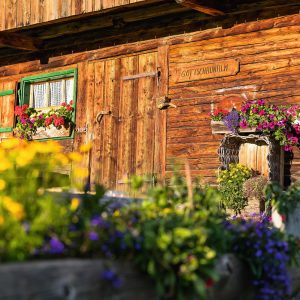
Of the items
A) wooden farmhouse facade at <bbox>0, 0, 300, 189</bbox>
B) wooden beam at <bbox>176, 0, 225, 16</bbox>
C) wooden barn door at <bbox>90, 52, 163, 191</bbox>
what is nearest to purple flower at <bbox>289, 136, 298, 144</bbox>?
wooden farmhouse facade at <bbox>0, 0, 300, 189</bbox>

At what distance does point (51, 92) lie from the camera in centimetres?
1391

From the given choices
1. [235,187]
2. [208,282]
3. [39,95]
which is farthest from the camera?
[39,95]

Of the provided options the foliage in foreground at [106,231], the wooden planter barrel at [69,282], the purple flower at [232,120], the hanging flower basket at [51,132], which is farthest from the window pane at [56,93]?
the wooden planter barrel at [69,282]

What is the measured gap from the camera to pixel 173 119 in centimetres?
1170

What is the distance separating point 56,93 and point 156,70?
275cm

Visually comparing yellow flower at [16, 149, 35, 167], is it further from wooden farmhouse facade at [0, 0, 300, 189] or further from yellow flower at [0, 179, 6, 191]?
wooden farmhouse facade at [0, 0, 300, 189]

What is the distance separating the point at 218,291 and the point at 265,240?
0.71 meters

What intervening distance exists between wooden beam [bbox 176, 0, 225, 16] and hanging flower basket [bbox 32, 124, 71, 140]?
151 inches

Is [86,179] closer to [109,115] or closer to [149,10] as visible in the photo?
[109,115]

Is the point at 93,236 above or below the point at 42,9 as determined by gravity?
below

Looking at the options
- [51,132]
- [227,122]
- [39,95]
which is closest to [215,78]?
[227,122]

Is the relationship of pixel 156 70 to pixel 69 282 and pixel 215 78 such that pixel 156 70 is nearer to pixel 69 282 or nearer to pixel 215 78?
pixel 215 78

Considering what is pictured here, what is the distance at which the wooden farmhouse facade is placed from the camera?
1063 centimetres

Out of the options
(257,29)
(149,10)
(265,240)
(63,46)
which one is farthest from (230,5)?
(265,240)
